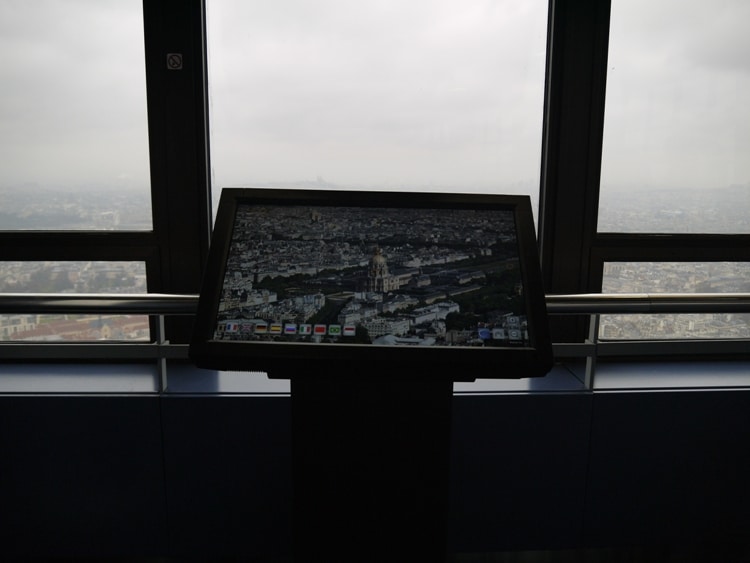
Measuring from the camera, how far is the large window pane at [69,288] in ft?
9.26

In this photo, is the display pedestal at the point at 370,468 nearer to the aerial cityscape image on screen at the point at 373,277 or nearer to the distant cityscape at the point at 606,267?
the aerial cityscape image on screen at the point at 373,277

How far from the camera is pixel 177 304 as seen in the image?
2.20 meters

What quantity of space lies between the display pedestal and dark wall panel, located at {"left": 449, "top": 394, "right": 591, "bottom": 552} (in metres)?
0.96

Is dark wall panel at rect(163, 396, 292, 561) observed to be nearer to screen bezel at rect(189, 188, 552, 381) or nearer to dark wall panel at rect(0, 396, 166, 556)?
dark wall panel at rect(0, 396, 166, 556)

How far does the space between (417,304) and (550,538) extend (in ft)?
5.29

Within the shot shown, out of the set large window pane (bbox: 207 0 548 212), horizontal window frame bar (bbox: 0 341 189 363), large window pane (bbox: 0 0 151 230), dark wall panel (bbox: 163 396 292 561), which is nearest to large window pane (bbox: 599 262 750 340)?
large window pane (bbox: 207 0 548 212)

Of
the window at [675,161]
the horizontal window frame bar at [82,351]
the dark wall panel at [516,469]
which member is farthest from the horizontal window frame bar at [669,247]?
the horizontal window frame bar at [82,351]

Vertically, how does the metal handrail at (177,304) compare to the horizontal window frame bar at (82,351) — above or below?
above

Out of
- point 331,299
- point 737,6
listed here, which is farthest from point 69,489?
point 737,6

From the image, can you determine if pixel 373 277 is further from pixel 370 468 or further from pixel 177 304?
pixel 177 304

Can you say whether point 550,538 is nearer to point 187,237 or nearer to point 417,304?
point 417,304

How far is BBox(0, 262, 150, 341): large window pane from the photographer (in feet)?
9.26

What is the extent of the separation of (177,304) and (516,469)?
144 centimetres

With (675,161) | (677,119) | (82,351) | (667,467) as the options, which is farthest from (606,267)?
(82,351)
